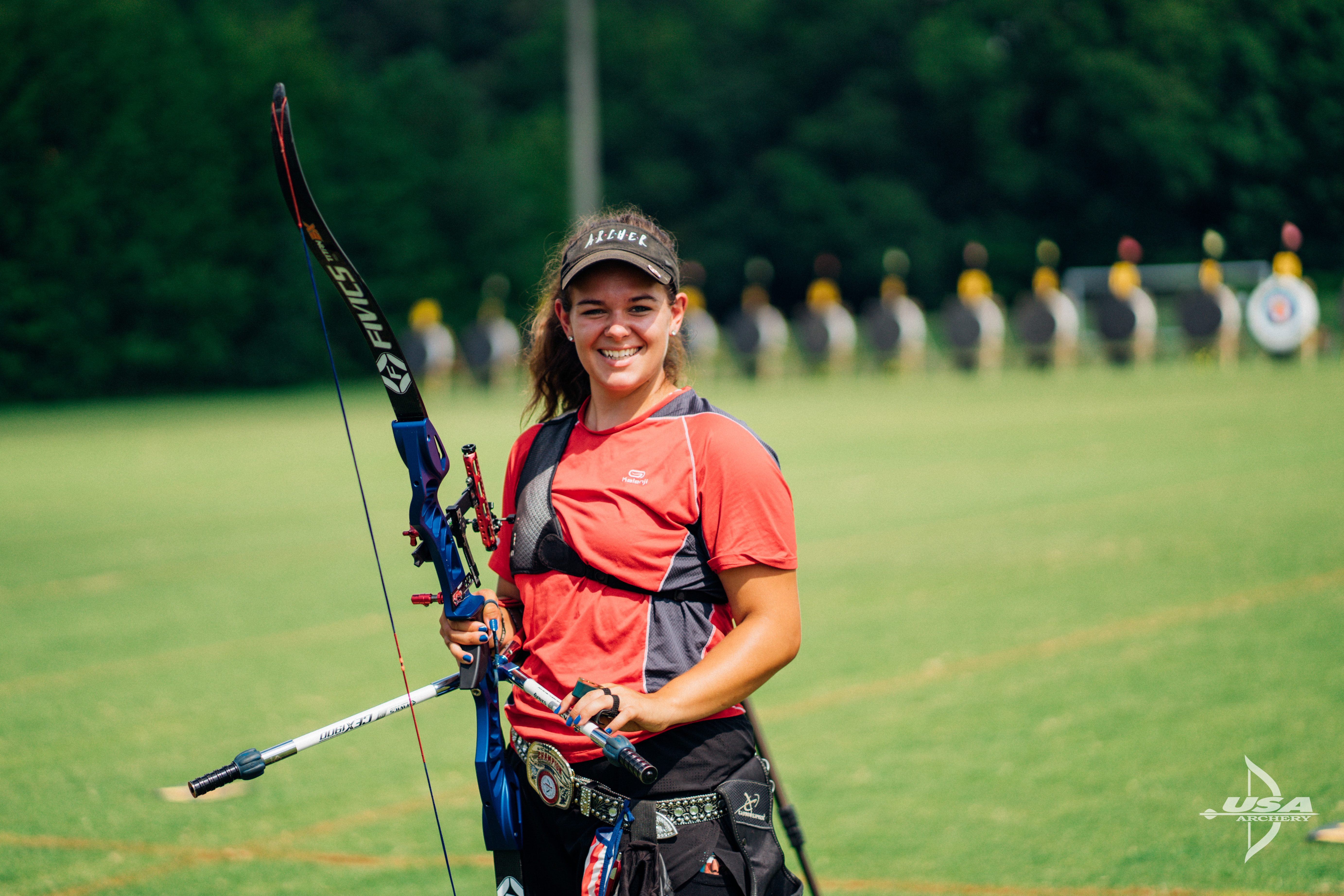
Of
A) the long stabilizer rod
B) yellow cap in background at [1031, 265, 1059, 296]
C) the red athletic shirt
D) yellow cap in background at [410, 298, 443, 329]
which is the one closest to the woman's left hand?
the red athletic shirt

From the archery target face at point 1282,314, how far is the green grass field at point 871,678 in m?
8.04

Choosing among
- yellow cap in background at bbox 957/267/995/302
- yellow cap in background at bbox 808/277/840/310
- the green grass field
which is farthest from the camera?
yellow cap in background at bbox 808/277/840/310

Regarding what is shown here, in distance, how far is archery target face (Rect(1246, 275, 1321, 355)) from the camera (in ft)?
69.2

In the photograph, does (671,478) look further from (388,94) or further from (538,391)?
(388,94)

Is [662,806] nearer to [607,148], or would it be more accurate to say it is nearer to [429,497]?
[429,497]

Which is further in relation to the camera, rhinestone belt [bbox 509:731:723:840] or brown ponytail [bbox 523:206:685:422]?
brown ponytail [bbox 523:206:685:422]

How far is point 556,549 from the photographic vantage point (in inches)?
99.5

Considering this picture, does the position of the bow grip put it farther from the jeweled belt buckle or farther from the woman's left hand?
the woman's left hand

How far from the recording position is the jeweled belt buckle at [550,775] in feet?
8.09

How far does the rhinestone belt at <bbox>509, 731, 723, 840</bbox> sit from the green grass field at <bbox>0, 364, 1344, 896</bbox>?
1722 mm

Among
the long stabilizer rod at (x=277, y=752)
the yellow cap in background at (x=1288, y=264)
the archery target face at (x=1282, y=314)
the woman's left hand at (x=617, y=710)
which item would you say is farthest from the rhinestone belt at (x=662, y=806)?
the archery target face at (x=1282, y=314)

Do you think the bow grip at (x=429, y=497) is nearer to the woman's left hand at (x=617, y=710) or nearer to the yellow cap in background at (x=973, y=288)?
the woman's left hand at (x=617, y=710)

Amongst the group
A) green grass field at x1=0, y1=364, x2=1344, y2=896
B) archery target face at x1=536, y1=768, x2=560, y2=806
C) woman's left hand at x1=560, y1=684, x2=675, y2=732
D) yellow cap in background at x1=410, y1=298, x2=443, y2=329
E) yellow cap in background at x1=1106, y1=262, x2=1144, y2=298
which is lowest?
green grass field at x1=0, y1=364, x2=1344, y2=896

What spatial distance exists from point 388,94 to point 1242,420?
27057 mm
